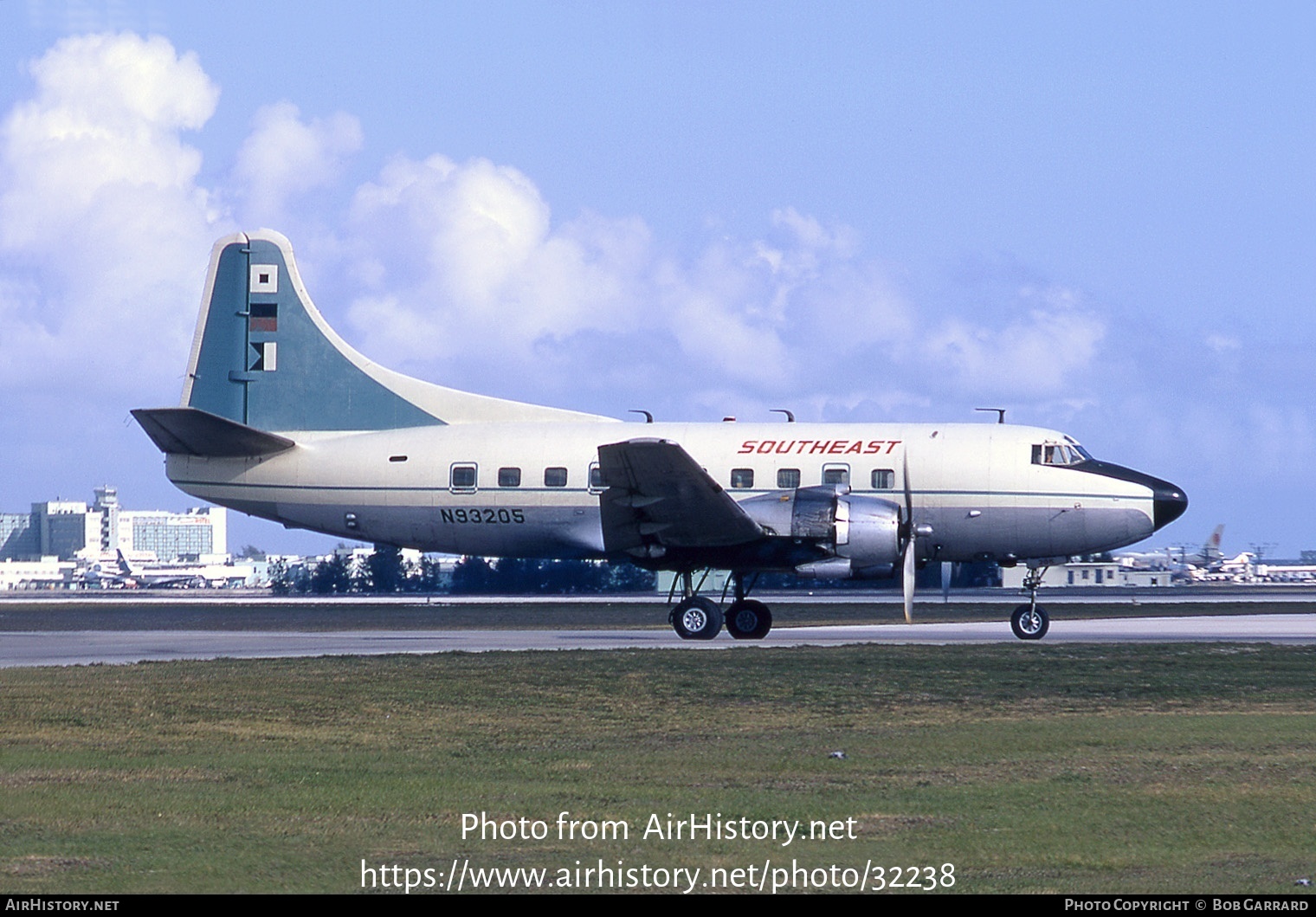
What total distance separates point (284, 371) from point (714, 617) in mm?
10720

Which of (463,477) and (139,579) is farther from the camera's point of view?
(139,579)

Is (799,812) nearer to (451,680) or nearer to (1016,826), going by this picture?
(1016,826)

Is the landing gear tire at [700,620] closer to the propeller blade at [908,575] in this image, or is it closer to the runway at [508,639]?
the runway at [508,639]

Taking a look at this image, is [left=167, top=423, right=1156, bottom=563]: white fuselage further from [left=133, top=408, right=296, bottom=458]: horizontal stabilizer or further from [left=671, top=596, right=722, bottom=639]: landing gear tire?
[left=671, top=596, right=722, bottom=639]: landing gear tire

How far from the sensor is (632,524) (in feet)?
88.1

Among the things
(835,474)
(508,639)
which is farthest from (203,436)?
(835,474)

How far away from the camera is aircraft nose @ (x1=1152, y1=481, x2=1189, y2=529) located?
2800 cm

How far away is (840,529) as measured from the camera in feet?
85.6

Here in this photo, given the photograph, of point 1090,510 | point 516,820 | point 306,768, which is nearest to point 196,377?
point 1090,510

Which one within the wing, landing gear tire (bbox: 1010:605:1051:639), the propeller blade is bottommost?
landing gear tire (bbox: 1010:605:1051:639)

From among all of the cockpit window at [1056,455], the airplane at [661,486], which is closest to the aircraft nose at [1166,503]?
the airplane at [661,486]

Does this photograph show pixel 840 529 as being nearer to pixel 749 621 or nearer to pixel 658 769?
pixel 749 621

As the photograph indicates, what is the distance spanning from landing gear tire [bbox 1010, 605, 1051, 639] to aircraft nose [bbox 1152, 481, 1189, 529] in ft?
9.23

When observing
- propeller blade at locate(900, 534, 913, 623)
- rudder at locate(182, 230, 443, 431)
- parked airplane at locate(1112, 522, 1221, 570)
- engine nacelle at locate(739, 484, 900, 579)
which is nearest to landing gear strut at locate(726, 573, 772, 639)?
engine nacelle at locate(739, 484, 900, 579)
